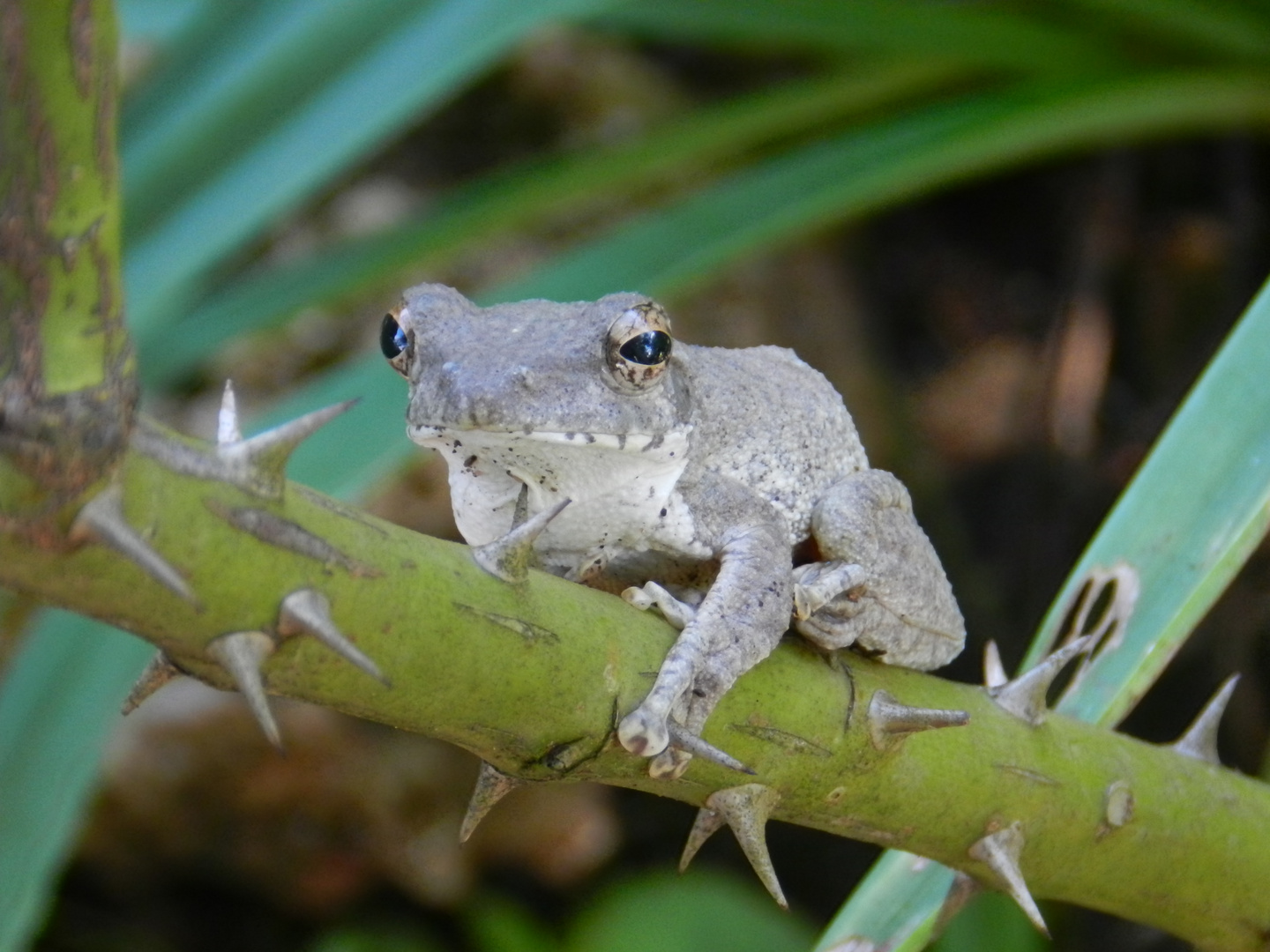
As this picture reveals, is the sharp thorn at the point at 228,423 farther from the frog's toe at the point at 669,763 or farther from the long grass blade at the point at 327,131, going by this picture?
the long grass blade at the point at 327,131

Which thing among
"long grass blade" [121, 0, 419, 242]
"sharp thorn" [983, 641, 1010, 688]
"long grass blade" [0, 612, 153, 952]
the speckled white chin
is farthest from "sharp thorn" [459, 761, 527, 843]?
"long grass blade" [121, 0, 419, 242]

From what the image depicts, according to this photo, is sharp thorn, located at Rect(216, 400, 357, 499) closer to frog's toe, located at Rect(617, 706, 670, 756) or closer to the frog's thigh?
frog's toe, located at Rect(617, 706, 670, 756)

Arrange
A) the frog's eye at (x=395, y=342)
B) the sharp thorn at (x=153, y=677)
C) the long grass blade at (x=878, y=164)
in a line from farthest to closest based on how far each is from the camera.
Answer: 1. the long grass blade at (x=878, y=164)
2. the frog's eye at (x=395, y=342)
3. the sharp thorn at (x=153, y=677)

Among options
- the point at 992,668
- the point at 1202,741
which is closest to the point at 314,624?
the point at 992,668

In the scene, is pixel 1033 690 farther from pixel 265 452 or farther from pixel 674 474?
pixel 265 452

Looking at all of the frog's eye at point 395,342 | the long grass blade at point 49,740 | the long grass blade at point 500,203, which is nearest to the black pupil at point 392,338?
Answer: the frog's eye at point 395,342

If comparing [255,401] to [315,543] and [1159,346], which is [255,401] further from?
[315,543]

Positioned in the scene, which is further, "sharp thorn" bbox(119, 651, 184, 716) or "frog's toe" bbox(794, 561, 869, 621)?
"frog's toe" bbox(794, 561, 869, 621)
